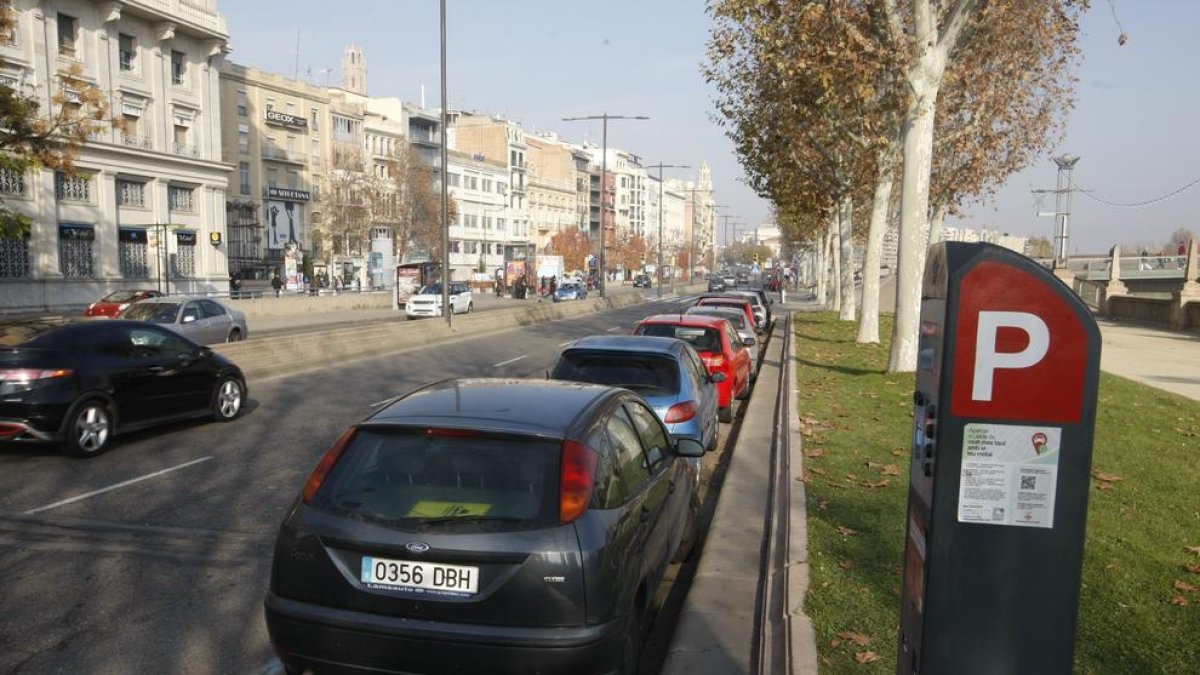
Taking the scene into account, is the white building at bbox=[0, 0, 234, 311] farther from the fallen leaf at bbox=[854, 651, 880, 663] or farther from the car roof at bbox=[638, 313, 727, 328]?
the fallen leaf at bbox=[854, 651, 880, 663]

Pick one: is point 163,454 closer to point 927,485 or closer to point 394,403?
point 394,403

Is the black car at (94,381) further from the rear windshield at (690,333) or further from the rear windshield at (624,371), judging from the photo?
the rear windshield at (690,333)

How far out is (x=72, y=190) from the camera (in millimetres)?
43938

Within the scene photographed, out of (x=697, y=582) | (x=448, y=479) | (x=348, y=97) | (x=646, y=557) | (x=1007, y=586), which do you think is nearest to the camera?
(x=1007, y=586)

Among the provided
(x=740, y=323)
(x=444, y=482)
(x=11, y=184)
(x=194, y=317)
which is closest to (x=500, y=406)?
(x=444, y=482)

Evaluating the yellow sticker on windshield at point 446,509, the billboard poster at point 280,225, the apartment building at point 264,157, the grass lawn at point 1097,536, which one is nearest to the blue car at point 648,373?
the grass lawn at point 1097,536

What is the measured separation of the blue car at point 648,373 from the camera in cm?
870

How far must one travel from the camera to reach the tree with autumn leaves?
15539mm

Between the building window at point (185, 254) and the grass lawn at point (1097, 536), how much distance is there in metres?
45.3

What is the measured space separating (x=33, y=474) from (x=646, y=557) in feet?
24.1

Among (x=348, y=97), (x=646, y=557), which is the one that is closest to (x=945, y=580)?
(x=646, y=557)

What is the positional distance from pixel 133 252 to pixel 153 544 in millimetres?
46568

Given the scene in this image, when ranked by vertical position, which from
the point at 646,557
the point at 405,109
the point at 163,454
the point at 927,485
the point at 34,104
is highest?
the point at 405,109

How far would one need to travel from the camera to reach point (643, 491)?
16.1ft
